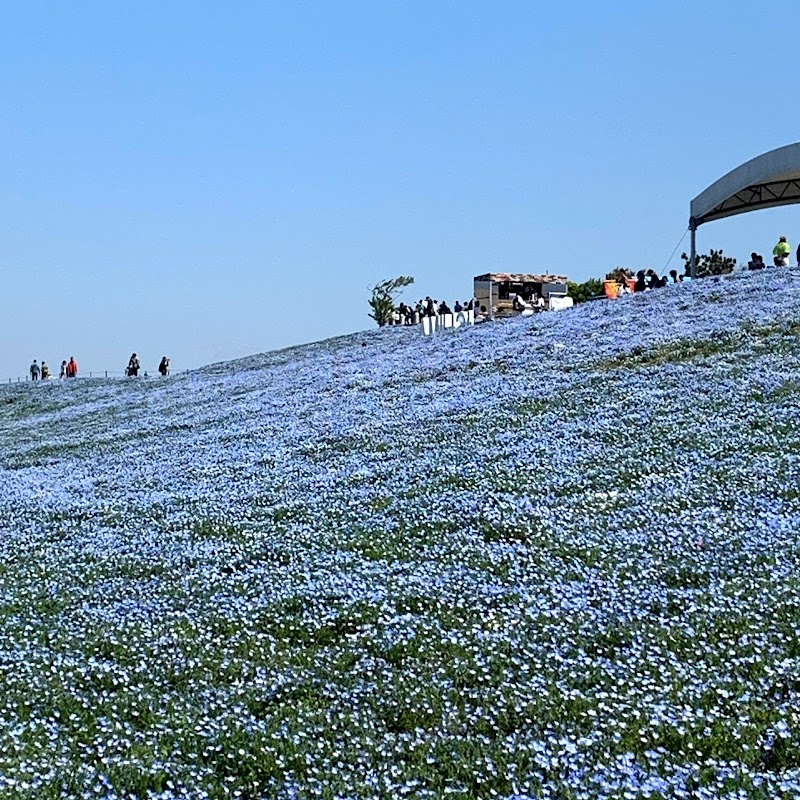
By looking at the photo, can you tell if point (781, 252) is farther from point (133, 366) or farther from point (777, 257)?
point (133, 366)

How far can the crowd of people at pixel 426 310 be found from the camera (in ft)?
133

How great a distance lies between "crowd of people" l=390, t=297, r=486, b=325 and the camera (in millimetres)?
40594

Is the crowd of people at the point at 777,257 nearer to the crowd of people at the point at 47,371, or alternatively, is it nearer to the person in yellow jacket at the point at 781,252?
the person in yellow jacket at the point at 781,252

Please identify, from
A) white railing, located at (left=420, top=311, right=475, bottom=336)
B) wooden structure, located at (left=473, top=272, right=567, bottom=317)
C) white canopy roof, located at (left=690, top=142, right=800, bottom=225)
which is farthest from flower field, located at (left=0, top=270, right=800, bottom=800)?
wooden structure, located at (left=473, top=272, right=567, bottom=317)

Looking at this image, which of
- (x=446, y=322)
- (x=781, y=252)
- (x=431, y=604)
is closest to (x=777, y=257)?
(x=781, y=252)

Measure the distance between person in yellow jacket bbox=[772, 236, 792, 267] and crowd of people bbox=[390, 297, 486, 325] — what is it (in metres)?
11.0

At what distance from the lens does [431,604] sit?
9453 millimetres

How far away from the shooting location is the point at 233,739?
23.6ft

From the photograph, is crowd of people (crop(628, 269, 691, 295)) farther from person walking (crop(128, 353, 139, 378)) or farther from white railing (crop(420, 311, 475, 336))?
person walking (crop(128, 353, 139, 378))

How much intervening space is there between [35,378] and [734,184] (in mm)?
34161

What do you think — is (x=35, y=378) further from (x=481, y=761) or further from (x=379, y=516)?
(x=481, y=761)

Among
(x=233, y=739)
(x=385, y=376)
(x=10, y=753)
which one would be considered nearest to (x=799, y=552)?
(x=233, y=739)

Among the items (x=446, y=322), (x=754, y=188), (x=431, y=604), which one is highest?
(x=754, y=188)

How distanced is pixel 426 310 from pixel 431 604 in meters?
33.8
